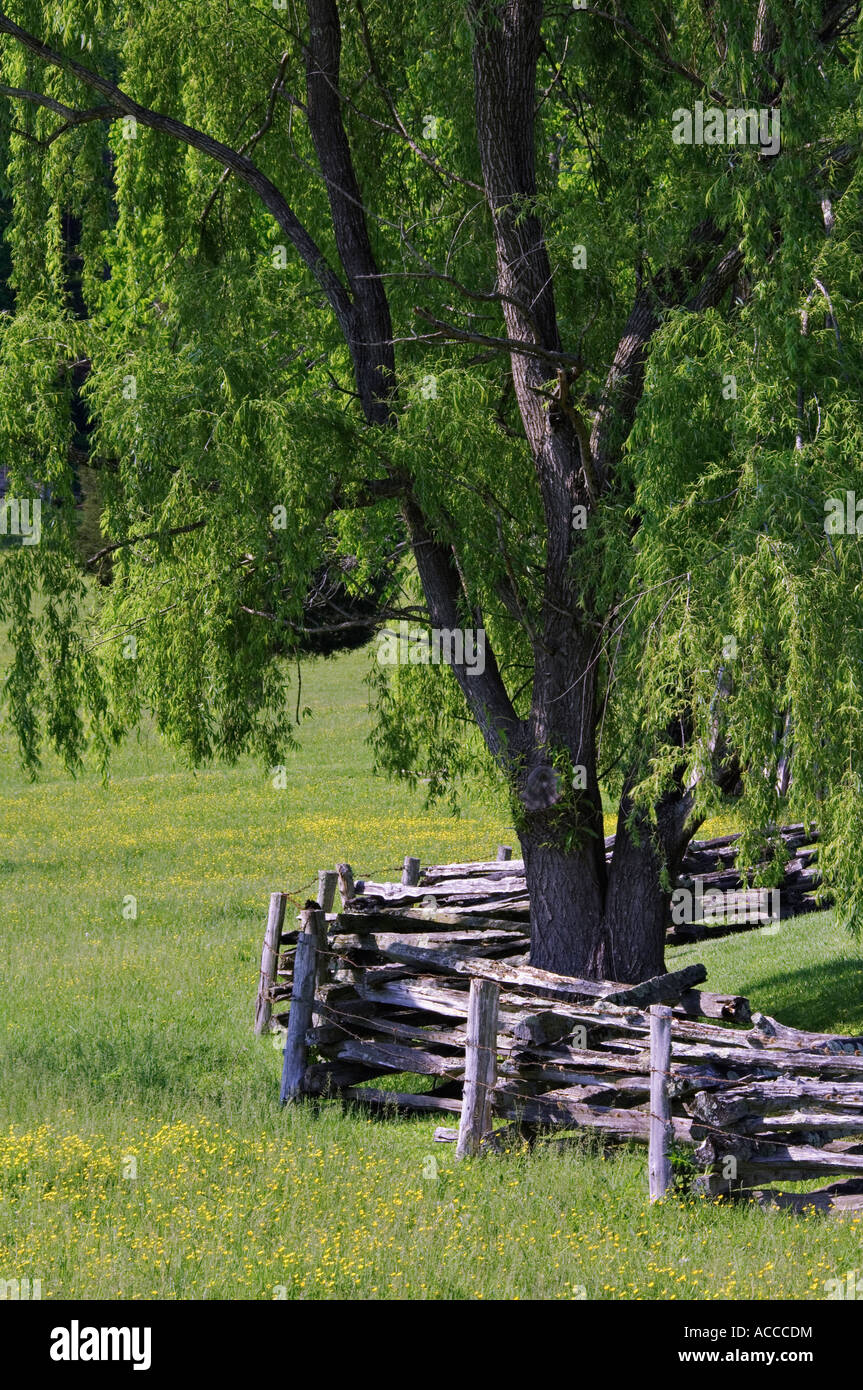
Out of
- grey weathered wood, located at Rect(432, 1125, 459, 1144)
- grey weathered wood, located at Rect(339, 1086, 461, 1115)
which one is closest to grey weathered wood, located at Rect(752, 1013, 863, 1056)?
grey weathered wood, located at Rect(432, 1125, 459, 1144)

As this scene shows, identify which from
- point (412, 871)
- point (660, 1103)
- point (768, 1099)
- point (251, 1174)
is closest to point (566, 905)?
point (660, 1103)

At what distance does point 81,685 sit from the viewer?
1216 cm

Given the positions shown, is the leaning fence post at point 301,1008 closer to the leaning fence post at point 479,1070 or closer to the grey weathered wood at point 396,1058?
the grey weathered wood at point 396,1058

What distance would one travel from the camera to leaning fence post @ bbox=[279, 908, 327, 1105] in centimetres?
1161

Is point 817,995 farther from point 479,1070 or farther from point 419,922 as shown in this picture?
point 479,1070

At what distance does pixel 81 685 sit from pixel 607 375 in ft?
17.3

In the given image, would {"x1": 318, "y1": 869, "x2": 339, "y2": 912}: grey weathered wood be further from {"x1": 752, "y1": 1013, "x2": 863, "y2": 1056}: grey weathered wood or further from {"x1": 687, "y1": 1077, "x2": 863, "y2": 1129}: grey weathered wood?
{"x1": 687, "y1": 1077, "x2": 863, "y2": 1129}: grey weathered wood

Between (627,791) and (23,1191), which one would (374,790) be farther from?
(23,1191)

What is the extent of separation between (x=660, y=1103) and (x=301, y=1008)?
3737 millimetres

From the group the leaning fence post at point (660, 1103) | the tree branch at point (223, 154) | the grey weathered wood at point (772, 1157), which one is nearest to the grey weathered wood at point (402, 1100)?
the leaning fence post at point (660, 1103)

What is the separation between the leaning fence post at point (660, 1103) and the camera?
8945mm

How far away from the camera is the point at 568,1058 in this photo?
32.8 feet

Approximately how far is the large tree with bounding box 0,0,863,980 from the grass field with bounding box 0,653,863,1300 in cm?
216

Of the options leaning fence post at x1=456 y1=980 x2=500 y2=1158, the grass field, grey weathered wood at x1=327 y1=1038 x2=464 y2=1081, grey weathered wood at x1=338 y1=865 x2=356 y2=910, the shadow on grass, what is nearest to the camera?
the grass field
